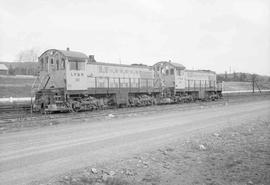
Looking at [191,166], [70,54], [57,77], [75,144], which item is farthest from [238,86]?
[191,166]

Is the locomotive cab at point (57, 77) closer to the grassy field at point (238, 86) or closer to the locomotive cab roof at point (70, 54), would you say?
the locomotive cab roof at point (70, 54)

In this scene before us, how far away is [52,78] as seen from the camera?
20.3 metres

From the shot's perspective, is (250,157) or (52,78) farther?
(52,78)

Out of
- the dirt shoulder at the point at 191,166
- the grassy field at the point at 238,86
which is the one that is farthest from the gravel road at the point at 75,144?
the grassy field at the point at 238,86

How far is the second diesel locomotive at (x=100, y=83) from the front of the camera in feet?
64.5

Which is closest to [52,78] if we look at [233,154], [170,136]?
[170,136]

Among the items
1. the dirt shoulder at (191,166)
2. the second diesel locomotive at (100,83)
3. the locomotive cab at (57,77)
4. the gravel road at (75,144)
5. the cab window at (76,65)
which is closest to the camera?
the dirt shoulder at (191,166)

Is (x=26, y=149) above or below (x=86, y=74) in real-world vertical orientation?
below

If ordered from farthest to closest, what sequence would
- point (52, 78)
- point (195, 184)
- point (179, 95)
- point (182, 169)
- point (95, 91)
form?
point (179, 95)
point (95, 91)
point (52, 78)
point (182, 169)
point (195, 184)

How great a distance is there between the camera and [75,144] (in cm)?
939

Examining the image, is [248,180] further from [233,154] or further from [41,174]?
[41,174]

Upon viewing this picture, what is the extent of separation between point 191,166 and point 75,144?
3.78m

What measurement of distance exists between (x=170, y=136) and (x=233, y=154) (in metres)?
2.82

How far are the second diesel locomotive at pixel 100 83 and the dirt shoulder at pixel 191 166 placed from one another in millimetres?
11308
